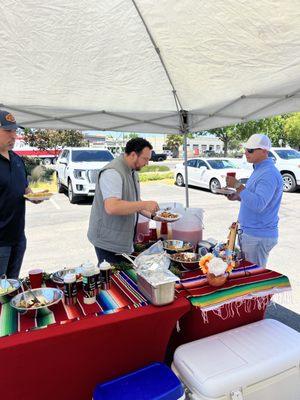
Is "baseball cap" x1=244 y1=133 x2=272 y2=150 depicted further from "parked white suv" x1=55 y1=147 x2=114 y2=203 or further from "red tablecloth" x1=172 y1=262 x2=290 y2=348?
"parked white suv" x1=55 y1=147 x2=114 y2=203

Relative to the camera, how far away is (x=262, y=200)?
8.54 feet

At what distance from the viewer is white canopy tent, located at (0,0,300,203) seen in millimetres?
1918

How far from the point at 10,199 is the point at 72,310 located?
131 cm

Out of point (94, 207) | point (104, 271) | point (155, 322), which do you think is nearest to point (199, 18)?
point (94, 207)

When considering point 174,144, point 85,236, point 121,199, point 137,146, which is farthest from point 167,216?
point 174,144

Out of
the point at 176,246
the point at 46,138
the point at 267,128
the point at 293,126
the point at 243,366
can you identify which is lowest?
the point at 243,366

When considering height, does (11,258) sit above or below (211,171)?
below

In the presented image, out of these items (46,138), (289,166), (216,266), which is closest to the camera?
(216,266)

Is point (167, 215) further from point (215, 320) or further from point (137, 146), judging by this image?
point (215, 320)

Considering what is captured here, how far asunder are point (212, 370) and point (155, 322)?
0.42m

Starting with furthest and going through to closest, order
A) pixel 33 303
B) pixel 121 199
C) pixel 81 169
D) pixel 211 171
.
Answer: pixel 211 171, pixel 81 169, pixel 121 199, pixel 33 303

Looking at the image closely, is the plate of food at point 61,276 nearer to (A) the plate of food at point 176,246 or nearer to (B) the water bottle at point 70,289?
(B) the water bottle at point 70,289

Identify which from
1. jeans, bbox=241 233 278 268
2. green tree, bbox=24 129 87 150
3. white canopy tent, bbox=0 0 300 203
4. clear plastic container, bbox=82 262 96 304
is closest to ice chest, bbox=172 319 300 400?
clear plastic container, bbox=82 262 96 304

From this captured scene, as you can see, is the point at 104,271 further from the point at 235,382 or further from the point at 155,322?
the point at 235,382
